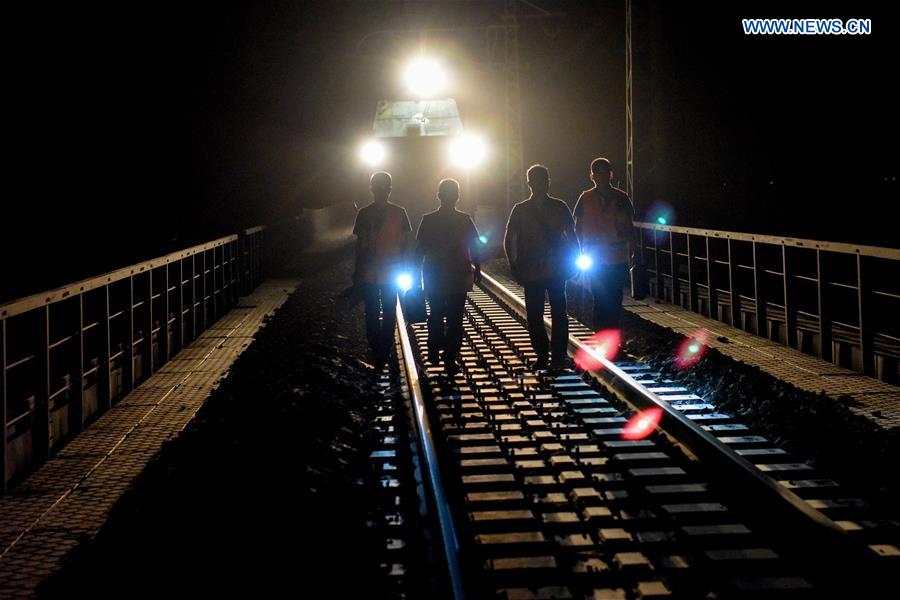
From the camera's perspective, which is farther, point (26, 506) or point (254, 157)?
point (254, 157)

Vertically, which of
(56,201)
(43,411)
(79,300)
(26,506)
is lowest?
(26,506)

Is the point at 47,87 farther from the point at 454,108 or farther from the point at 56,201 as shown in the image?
the point at 454,108

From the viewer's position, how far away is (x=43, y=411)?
6516 mm

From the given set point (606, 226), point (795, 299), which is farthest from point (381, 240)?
point (795, 299)

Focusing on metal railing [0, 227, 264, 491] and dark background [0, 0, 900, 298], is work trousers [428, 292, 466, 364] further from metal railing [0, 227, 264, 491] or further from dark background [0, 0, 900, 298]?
dark background [0, 0, 900, 298]

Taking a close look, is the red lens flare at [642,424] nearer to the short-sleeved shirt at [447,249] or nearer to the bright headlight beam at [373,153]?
the short-sleeved shirt at [447,249]

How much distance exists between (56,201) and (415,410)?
26.5 meters

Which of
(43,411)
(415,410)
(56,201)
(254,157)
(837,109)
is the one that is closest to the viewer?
(43,411)

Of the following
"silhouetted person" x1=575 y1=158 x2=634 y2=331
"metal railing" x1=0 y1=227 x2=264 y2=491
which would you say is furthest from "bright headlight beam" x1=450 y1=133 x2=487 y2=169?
"silhouetted person" x1=575 y1=158 x2=634 y2=331

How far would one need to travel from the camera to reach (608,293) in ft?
32.6

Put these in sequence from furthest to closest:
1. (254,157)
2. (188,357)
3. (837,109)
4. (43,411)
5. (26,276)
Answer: (254,157) < (837,109) < (26,276) < (188,357) < (43,411)

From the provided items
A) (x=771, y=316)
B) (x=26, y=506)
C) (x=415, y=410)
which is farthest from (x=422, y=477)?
(x=771, y=316)

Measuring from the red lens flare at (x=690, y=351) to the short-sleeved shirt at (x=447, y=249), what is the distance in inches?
103

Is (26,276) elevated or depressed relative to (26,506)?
elevated
